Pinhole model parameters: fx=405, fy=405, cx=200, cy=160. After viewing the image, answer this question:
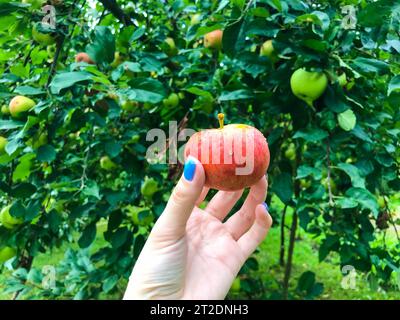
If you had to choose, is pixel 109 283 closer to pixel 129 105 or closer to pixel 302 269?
pixel 129 105

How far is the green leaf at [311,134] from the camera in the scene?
113cm

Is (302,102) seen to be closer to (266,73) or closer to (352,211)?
(266,73)

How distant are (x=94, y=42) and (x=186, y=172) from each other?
66cm

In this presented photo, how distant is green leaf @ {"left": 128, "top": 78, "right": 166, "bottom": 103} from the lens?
1184 millimetres

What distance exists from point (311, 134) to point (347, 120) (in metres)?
0.11

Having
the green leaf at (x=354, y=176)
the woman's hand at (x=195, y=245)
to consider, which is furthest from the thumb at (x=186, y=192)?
the green leaf at (x=354, y=176)

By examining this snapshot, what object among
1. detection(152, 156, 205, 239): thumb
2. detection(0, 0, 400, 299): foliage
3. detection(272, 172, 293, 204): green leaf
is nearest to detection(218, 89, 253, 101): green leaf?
detection(0, 0, 400, 299): foliage

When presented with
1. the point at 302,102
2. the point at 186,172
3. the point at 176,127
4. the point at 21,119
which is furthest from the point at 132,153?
the point at 186,172

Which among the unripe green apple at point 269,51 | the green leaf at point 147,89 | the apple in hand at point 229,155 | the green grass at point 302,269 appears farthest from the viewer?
the green grass at point 302,269

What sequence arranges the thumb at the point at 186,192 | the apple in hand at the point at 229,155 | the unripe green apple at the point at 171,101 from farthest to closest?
the unripe green apple at the point at 171,101 → the apple in hand at the point at 229,155 → the thumb at the point at 186,192

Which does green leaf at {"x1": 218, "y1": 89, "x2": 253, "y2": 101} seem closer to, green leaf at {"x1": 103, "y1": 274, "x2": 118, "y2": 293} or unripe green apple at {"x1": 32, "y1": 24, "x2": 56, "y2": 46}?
unripe green apple at {"x1": 32, "y1": 24, "x2": 56, "y2": 46}

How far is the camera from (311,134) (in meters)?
1.15

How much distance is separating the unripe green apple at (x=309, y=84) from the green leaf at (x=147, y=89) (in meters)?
0.38

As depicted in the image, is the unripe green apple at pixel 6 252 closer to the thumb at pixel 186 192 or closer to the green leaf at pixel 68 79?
the green leaf at pixel 68 79
